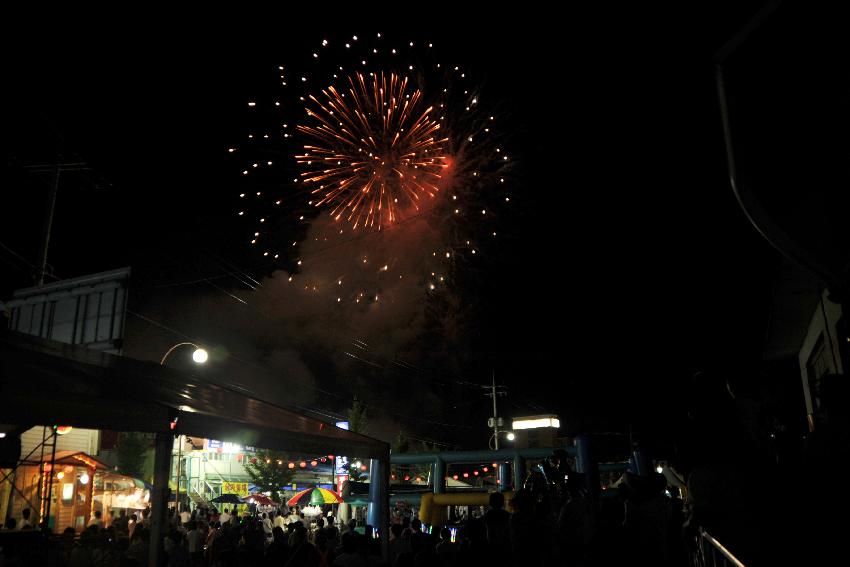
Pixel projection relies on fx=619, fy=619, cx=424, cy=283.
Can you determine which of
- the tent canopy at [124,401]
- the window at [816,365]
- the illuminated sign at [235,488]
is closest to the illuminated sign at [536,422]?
the illuminated sign at [235,488]

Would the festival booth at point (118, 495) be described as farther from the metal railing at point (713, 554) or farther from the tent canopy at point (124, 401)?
the metal railing at point (713, 554)

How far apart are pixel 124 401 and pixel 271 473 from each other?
4681 centimetres

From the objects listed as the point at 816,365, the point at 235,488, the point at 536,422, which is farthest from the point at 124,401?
the point at 235,488

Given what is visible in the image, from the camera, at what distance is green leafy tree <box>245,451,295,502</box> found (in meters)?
49.4

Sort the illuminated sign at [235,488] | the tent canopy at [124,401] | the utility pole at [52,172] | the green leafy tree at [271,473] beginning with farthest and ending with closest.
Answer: the green leafy tree at [271,473], the illuminated sign at [235,488], the utility pole at [52,172], the tent canopy at [124,401]

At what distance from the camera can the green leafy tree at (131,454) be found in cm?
4738

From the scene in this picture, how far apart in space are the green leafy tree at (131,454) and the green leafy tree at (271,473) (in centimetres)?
806

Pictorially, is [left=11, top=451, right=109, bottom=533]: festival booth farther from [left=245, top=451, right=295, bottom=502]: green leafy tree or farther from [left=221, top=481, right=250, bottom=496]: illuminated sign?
[left=245, top=451, right=295, bottom=502]: green leafy tree

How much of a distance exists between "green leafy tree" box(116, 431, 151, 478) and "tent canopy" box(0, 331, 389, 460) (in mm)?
43344

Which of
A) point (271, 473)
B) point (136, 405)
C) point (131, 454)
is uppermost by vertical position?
point (136, 405)

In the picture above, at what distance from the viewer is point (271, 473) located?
164 ft

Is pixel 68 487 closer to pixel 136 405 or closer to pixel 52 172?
pixel 52 172

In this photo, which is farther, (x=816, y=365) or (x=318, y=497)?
(x=318, y=497)

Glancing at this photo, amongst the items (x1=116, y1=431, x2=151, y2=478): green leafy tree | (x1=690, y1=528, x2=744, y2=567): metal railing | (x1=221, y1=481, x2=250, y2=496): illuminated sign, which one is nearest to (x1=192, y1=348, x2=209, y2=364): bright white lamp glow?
(x1=690, y1=528, x2=744, y2=567): metal railing
